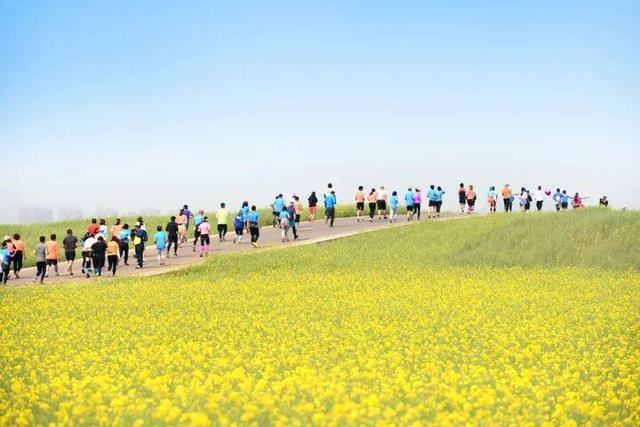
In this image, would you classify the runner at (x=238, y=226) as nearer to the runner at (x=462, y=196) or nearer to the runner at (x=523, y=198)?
the runner at (x=462, y=196)

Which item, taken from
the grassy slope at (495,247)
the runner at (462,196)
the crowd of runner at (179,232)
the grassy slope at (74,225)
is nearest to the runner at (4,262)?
the crowd of runner at (179,232)

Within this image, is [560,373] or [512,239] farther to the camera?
[512,239]

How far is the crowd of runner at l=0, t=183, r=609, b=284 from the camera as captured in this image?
3516 cm

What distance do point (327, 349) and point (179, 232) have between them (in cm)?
2874

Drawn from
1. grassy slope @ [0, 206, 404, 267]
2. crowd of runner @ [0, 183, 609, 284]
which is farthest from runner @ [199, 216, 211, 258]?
grassy slope @ [0, 206, 404, 267]

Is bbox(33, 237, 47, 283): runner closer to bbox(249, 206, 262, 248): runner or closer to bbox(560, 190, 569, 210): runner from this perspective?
bbox(249, 206, 262, 248): runner

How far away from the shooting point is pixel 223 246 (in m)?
43.5

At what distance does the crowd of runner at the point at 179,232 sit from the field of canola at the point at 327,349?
305cm

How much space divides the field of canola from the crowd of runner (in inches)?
120

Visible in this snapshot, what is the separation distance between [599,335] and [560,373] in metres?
4.96

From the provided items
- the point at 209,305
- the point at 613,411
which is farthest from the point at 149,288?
the point at 613,411

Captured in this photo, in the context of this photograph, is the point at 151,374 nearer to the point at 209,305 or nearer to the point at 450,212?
the point at 209,305

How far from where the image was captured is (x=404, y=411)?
1099 cm

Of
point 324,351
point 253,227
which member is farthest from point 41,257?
point 324,351
